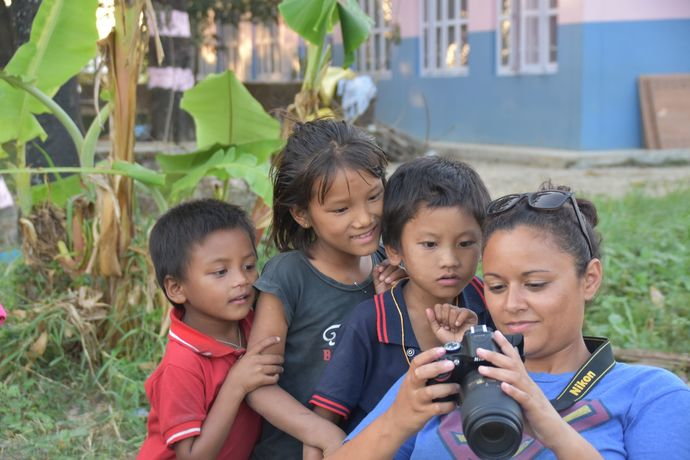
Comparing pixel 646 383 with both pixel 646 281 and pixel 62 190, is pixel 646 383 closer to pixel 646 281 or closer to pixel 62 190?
pixel 62 190

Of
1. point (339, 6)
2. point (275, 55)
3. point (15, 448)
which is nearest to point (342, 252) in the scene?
point (339, 6)

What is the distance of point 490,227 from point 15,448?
7.36ft

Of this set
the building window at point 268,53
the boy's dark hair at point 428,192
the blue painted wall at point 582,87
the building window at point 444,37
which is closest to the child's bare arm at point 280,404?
the boy's dark hair at point 428,192

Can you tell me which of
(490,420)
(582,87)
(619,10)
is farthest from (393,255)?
(619,10)

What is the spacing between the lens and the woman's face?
5.68 feet

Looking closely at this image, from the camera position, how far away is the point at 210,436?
2.24 metres

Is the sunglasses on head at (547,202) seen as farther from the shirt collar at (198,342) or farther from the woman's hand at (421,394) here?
the shirt collar at (198,342)

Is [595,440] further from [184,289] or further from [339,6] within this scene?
[339,6]

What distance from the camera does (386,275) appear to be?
2.31 metres

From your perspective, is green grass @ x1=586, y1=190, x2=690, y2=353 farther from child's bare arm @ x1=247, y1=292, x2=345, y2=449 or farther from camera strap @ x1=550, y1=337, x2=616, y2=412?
camera strap @ x1=550, y1=337, x2=616, y2=412

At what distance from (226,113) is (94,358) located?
1.18m

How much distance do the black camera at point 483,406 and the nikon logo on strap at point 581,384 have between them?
274mm

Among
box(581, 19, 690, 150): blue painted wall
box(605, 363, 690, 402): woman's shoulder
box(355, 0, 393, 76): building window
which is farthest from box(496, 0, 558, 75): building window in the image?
box(605, 363, 690, 402): woman's shoulder

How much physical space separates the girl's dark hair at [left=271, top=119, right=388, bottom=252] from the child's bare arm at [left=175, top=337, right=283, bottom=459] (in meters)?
0.34
